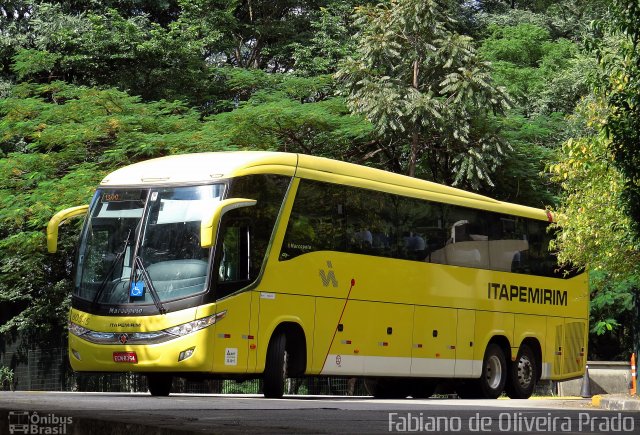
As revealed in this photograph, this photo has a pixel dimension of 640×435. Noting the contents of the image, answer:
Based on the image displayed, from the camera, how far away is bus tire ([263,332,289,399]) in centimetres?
1742

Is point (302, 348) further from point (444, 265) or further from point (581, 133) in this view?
point (581, 133)

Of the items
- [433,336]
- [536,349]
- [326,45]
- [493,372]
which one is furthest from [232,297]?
[326,45]

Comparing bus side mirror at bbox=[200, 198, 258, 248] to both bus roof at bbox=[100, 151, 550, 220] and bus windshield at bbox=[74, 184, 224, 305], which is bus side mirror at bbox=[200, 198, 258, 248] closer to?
bus windshield at bbox=[74, 184, 224, 305]

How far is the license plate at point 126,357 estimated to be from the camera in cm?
1661

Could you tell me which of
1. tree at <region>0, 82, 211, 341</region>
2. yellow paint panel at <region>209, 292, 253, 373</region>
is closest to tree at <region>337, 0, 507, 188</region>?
tree at <region>0, 82, 211, 341</region>

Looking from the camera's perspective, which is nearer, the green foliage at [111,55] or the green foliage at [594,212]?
the green foliage at [594,212]

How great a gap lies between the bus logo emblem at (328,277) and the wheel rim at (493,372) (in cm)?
528

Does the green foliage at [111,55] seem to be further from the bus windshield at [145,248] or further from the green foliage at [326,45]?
the bus windshield at [145,248]

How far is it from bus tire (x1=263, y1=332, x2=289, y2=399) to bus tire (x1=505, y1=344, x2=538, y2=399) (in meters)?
7.09

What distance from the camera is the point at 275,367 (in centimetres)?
1744

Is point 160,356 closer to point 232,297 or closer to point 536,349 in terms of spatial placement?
point 232,297

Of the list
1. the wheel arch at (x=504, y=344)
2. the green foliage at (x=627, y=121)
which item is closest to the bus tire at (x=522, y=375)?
the wheel arch at (x=504, y=344)

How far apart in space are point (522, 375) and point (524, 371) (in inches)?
4.6

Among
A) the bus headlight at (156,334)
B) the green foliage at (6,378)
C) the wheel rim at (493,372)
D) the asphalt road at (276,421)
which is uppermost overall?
the bus headlight at (156,334)
